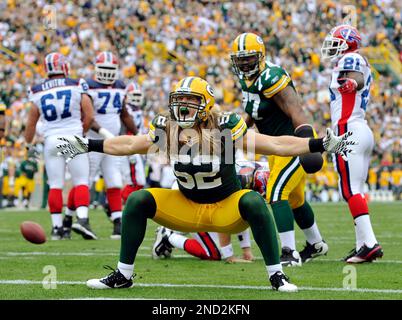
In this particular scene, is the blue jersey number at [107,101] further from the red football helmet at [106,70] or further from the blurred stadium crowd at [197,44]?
the blurred stadium crowd at [197,44]

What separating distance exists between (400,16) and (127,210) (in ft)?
69.2

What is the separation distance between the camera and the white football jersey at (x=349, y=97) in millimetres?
7211

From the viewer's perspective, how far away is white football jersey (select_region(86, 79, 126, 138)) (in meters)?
10.5

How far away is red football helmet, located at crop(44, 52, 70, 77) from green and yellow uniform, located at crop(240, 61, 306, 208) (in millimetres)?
3164

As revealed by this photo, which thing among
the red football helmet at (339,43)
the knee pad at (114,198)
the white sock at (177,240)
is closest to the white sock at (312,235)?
the white sock at (177,240)

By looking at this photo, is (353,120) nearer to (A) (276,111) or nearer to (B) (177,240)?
(A) (276,111)

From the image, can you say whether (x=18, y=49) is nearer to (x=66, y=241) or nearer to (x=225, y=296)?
(x=66, y=241)

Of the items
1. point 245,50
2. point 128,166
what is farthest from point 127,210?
point 128,166

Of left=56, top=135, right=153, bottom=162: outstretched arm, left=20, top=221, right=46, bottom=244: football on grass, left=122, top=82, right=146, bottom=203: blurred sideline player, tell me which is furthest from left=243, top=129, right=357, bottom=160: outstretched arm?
left=122, top=82, right=146, bottom=203: blurred sideline player

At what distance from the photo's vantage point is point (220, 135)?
5281mm

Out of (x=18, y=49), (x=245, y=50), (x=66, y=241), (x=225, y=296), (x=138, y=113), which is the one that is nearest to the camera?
(x=225, y=296)

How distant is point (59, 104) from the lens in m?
9.55

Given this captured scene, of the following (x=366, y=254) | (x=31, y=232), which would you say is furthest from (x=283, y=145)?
(x=31, y=232)

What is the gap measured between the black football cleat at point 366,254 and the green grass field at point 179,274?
86mm
